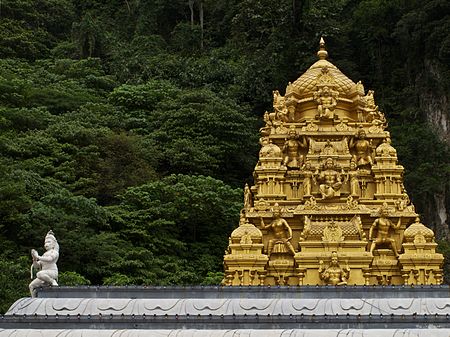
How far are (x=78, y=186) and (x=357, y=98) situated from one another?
1762 cm

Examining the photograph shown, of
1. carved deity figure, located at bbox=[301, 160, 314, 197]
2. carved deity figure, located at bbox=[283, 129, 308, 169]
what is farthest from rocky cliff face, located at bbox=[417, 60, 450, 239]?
carved deity figure, located at bbox=[301, 160, 314, 197]

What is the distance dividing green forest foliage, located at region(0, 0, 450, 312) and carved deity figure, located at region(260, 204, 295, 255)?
8069mm

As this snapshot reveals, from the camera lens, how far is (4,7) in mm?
77500

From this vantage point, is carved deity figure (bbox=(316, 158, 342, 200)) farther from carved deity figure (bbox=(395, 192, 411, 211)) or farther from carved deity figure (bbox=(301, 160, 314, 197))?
carved deity figure (bbox=(395, 192, 411, 211))

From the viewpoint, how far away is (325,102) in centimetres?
3747

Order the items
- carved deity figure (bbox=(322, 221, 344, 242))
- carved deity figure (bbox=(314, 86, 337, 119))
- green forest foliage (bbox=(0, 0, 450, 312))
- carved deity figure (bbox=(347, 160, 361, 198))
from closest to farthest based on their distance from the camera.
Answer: carved deity figure (bbox=(322, 221, 344, 242)) < carved deity figure (bbox=(347, 160, 361, 198)) < carved deity figure (bbox=(314, 86, 337, 119)) < green forest foliage (bbox=(0, 0, 450, 312))

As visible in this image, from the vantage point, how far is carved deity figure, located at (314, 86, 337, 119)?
37.3 m

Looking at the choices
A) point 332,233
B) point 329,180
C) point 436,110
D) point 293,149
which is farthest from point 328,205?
point 436,110

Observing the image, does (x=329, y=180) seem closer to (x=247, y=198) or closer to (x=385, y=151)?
(x=385, y=151)

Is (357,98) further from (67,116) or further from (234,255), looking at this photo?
(67,116)

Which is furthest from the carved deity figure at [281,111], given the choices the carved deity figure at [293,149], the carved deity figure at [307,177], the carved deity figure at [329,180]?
the carved deity figure at [329,180]

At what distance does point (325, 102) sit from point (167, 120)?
21.6 meters

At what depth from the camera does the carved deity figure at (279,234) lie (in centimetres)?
3488

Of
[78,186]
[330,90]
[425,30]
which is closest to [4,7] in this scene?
[78,186]
